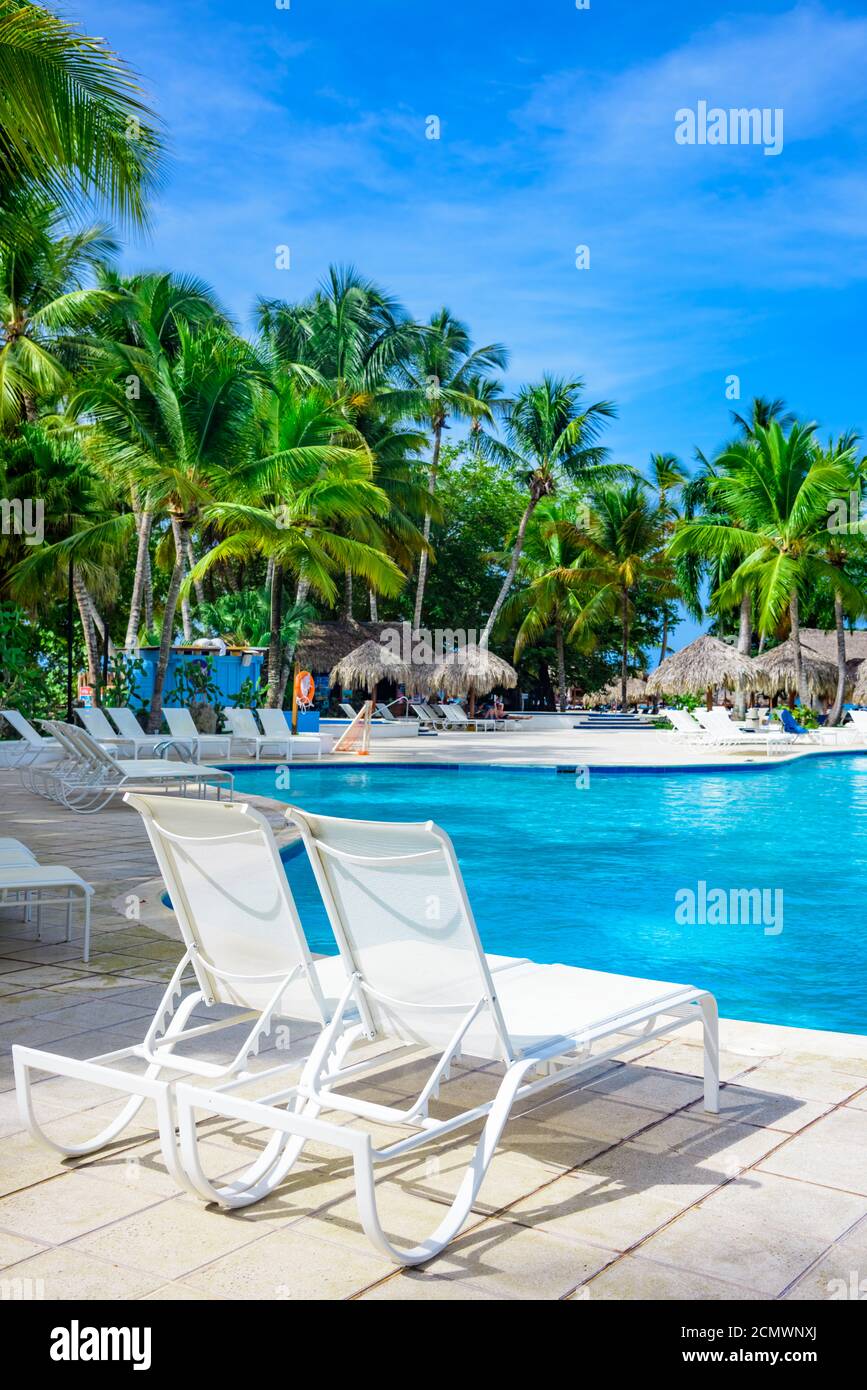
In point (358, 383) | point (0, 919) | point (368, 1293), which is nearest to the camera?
point (368, 1293)

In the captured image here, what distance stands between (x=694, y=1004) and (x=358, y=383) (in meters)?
29.5

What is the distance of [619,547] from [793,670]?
671 cm

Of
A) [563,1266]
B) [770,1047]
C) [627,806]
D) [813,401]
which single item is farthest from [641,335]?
[563,1266]

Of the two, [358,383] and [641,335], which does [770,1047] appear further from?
[358,383]

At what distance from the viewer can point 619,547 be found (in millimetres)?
36594

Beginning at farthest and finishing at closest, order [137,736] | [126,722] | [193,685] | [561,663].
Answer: [561,663]
[193,685]
[126,722]
[137,736]

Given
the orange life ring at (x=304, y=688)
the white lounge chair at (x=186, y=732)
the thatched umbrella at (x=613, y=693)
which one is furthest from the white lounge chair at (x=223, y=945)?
the thatched umbrella at (x=613, y=693)

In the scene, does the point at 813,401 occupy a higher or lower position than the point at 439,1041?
higher

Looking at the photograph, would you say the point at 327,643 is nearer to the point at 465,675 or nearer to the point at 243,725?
the point at 465,675

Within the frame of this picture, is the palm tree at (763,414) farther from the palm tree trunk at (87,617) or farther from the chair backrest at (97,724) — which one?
the chair backrest at (97,724)

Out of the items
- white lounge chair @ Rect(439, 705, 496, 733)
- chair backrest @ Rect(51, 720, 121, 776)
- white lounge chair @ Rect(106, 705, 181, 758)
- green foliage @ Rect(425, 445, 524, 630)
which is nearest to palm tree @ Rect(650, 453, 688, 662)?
green foliage @ Rect(425, 445, 524, 630)

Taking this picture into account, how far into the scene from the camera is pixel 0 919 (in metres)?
6.05

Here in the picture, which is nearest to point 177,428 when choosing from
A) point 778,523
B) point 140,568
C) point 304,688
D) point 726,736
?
point 140,568

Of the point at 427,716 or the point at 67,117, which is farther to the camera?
the point at 427,716
